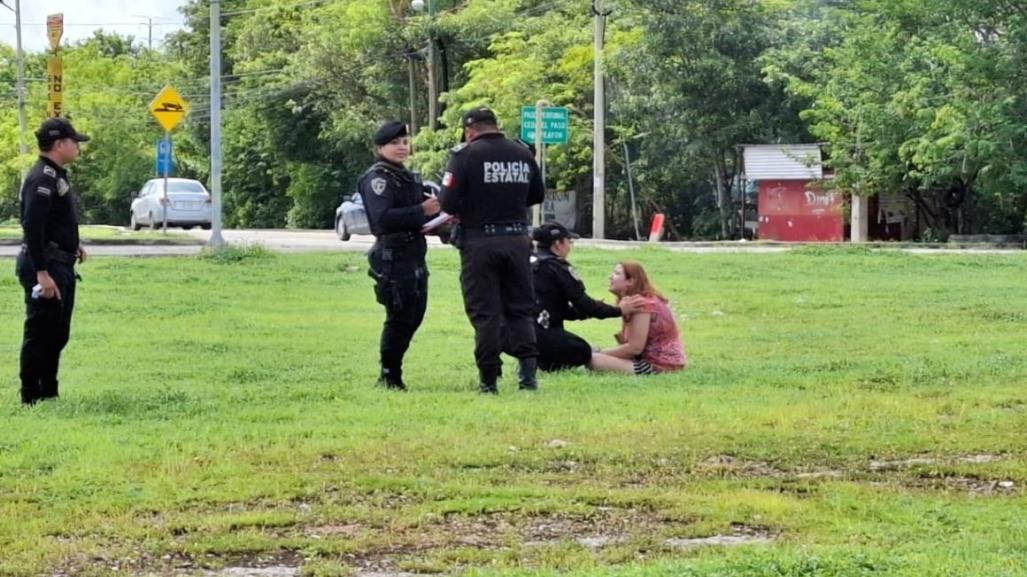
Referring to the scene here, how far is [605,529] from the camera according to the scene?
211 inches

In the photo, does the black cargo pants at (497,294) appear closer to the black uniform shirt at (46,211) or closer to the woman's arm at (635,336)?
the woman's arm at (635,336)

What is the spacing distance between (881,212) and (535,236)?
28.6 metres

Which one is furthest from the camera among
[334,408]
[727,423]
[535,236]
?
[535,236]

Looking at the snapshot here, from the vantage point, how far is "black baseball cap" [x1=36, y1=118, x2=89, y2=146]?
8.31 m

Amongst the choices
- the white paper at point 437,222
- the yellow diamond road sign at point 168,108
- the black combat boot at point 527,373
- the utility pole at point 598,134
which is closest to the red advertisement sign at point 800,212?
the utility pole at point 598,134

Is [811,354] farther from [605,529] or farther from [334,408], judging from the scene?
[605,529]

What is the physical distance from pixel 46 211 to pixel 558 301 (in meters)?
3.63

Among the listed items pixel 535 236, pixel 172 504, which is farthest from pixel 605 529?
pixel 535 236

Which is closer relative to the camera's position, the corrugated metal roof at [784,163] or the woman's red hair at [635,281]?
the woman's red hair at [635,281]

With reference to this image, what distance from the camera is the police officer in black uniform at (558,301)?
1034 centimetres

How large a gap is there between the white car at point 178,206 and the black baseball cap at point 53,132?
32.1 metres

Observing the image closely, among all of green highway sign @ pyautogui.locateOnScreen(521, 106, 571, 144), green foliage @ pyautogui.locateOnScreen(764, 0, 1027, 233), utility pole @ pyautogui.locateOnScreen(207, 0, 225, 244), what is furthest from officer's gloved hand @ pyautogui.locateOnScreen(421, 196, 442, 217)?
green foliage @ pyautogui.locateOnScreen(764, 0, 1027, 233)

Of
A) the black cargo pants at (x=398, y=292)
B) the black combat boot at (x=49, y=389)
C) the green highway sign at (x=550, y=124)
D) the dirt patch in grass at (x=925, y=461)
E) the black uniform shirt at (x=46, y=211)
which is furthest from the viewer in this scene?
the green highway sign at (x=550, y=124)

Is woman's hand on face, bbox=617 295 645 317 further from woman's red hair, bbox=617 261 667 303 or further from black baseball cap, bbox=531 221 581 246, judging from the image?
black baseball cap, bbox=531 221 581 246
